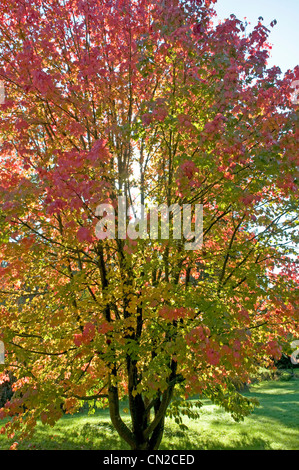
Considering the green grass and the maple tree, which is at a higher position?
the maple tree

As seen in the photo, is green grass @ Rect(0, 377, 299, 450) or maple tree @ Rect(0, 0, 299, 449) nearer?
maple tree @ Rect(0, 0, 299, 449)

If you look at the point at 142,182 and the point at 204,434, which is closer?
the point at 142,182

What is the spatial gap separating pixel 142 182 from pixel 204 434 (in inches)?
338

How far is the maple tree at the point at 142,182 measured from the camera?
14.8ft

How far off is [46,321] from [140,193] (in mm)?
2768

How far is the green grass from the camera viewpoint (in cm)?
955

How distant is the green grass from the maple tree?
391cm

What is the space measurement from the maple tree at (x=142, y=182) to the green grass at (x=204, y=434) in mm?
3914

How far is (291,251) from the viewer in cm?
580

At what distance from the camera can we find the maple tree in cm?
451

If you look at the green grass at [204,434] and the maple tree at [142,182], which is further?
the green grass at [204,434]

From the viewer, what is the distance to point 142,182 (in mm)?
6457

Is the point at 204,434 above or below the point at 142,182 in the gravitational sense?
below

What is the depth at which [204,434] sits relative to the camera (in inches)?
423
